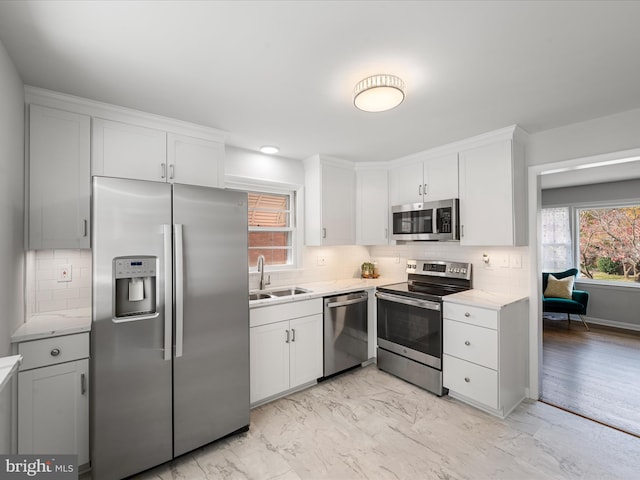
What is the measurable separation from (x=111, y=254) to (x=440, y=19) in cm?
213

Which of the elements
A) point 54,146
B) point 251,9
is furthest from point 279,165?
point 251,9

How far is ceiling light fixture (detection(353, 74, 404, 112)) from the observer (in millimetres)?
1769

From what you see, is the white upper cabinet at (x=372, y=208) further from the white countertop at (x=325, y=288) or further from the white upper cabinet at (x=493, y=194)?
the white upper cabinet at (x=493, y=194)

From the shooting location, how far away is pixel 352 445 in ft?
7.21

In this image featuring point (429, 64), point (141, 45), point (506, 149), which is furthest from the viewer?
point (506, 149)

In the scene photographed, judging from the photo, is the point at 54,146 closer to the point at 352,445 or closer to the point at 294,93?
the point at 294,93

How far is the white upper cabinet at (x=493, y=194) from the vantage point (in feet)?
8.87

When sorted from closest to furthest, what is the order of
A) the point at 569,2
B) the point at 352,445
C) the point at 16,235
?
the point at 569,2 < the point at 16,235 < the point at 352,445

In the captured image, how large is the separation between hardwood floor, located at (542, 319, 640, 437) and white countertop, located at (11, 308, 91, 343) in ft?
12.4

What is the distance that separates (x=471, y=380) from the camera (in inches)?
105

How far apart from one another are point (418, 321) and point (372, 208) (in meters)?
1.47

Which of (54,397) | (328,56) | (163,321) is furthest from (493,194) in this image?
(54,397)

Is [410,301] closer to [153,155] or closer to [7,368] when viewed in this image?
[153,155]

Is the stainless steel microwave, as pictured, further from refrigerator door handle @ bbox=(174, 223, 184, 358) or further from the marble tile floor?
refrigerator door handle @ bbox=(174, 223, 184, 358)
